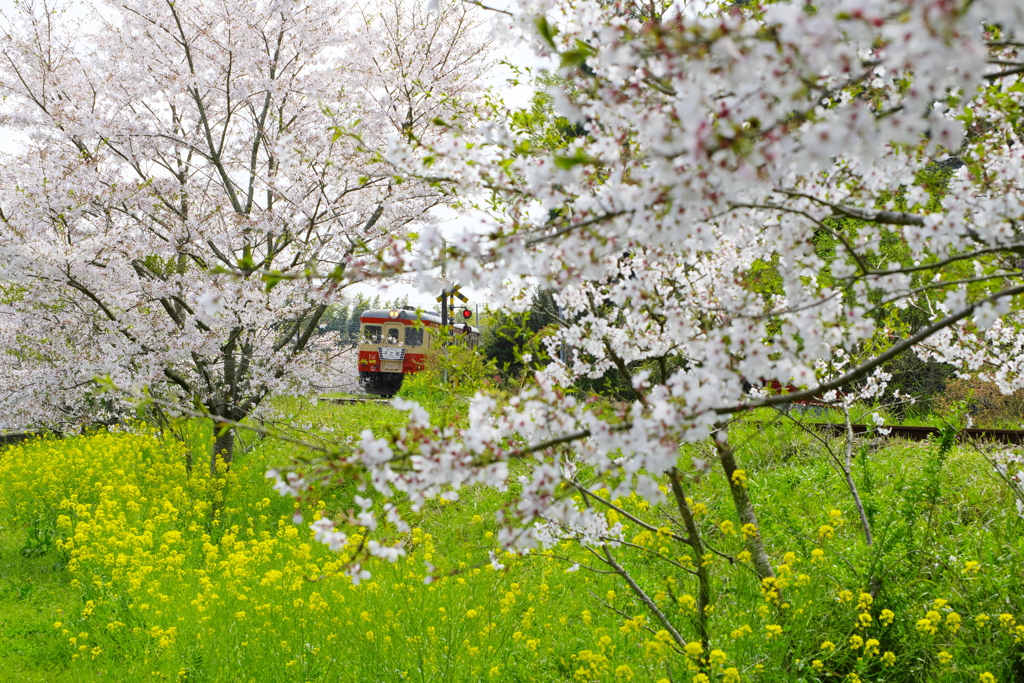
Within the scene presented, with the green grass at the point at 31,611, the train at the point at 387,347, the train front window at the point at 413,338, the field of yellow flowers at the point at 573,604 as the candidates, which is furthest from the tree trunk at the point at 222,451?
the train front window at the point at 413,338

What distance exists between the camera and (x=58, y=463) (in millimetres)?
8219

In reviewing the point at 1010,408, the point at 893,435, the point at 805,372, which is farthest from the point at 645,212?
the point at 1010,408

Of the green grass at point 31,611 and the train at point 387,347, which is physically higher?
the train at point 387,347

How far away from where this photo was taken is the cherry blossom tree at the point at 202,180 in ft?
22.4

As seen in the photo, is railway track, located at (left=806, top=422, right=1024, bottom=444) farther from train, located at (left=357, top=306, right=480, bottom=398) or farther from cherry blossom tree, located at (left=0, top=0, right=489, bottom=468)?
train, located at (left=357, top=306, right=480, bottom=398)

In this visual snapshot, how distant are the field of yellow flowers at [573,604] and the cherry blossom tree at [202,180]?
1930 millimetres

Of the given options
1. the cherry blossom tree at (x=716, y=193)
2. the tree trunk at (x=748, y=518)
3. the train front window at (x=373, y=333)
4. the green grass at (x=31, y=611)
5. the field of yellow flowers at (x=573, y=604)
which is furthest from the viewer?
the train front window at (x=373, y=333)

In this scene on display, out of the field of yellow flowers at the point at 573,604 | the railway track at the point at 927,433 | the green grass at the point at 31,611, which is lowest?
the green grass at the point at 31,611

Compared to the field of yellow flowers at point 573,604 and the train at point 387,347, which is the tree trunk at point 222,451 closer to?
the field of yellow flowers at point 573,604

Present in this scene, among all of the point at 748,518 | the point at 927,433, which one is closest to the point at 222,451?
the point at 748,518

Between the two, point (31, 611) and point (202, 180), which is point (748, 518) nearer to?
point (31, 611)

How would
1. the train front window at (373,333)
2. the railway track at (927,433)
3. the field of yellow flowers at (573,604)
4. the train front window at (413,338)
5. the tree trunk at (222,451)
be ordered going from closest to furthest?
the field of yellow flowers at (573,604) → the railway track at (927,433) → the tree trunk at (222,451) → the train front window at (413,338) → the train front window at (373,333)

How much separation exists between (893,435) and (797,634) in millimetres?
5310

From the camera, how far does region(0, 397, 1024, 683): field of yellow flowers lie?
322 cm
